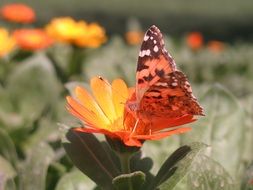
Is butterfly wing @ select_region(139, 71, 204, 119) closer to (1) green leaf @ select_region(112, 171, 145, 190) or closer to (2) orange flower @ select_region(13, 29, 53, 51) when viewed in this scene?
(1) green leaf @ select_region(112, 171, 145, 190)

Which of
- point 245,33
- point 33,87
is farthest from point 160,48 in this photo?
point 245,33

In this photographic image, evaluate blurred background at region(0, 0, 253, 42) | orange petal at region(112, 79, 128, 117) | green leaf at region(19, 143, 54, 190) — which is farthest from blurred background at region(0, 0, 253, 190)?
blurred background at region(0, 0, 253, 42)

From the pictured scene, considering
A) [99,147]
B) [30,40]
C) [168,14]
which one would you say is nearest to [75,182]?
[99,147]

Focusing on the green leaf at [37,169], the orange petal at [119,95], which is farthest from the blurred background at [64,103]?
the orange petal at [119,95]

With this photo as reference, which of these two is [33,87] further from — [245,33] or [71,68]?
[245,33]

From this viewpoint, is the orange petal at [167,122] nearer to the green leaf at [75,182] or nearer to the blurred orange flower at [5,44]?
the green leaf at [75,182]

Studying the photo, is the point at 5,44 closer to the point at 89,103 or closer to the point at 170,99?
the point at 89,103
